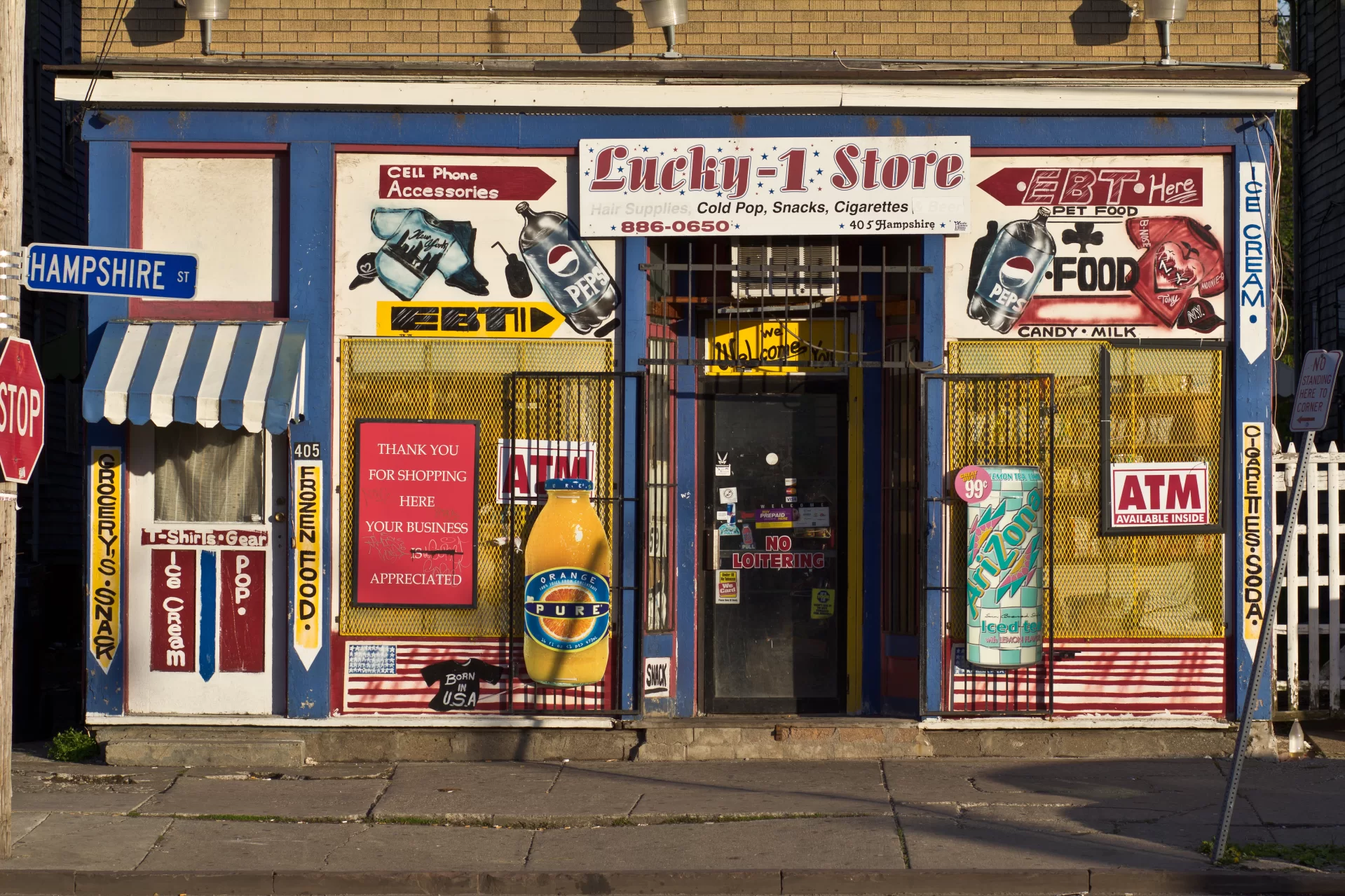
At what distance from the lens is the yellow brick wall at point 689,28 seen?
9750 millimetres

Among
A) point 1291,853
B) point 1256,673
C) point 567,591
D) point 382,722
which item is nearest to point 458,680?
point 382,722

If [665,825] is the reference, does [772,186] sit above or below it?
above

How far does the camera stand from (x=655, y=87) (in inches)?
376

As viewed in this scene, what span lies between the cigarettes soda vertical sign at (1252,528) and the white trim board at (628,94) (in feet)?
7.46

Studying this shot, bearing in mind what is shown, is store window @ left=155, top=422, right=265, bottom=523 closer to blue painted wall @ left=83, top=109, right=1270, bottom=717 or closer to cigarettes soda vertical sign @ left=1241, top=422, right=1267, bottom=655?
blue painted wall @ left=83, top=109, right=1270, bottom=717

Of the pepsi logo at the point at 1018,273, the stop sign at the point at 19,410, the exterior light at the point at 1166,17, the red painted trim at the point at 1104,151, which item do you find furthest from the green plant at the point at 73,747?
the exterior light at the point at 1166,17

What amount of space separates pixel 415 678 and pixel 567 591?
1222 mm

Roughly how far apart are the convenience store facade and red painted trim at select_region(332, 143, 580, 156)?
0.06ft

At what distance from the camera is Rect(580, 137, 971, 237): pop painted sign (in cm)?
957

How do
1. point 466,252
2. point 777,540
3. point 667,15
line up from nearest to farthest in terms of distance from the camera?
point 667,15 → point 466,252 → point 777,540

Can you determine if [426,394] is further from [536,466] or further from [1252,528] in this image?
[1252,528]

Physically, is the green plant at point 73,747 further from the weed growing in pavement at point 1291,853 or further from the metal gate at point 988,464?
the weed growing in pavement at point 1291,853

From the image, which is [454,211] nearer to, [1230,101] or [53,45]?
[1230,101]

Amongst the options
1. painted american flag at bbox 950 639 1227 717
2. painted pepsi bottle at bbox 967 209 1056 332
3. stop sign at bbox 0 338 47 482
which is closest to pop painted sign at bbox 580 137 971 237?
painted pepsi bottle at bbox 967 209 1056 332
